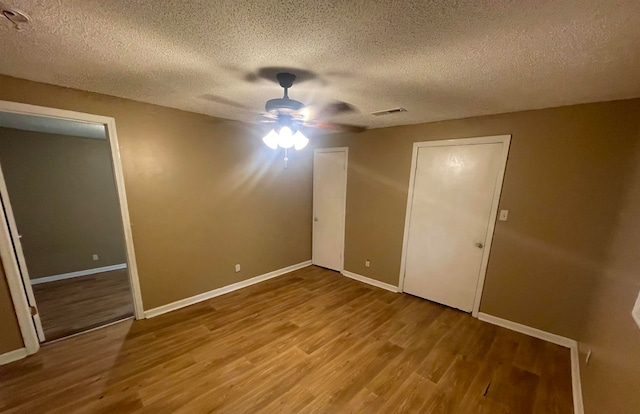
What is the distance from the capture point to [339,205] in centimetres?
404

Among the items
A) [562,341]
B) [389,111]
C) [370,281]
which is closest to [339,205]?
[370,281]

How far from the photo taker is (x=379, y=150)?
3.49 metres

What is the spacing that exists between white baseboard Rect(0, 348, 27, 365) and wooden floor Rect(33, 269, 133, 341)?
0.25 meters

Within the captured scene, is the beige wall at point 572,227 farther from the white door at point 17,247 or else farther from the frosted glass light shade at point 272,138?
the white door at point 17,247

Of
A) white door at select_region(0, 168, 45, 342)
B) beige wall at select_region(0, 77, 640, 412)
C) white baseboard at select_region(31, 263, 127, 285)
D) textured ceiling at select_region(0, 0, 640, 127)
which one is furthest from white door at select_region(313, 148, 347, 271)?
white baseboard at select_region(31, 263, 127, 285)

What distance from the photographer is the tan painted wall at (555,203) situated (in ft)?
A: 6.82

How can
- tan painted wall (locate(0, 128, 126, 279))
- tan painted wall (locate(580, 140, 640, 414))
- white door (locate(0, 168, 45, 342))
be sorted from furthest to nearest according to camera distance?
tan painted wall (locate(0, 128, 126, 279))
white door (locate(0, 168, 45, 342))
tan painted wall (locate(580, 140, 640, 414))

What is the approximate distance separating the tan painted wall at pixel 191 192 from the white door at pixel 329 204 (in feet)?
1.60

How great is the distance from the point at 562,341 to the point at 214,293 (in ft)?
13.2

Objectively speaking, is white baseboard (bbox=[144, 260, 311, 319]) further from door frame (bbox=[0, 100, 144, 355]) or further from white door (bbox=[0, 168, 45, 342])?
white door (bbox=[0, 168, 45, 342])

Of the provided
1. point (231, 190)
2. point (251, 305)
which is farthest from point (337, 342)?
point (231, 190)

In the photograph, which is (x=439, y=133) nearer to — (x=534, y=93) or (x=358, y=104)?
(x=534, y=93)

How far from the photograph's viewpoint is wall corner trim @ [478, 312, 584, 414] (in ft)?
5.89

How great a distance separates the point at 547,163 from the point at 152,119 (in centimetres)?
411
